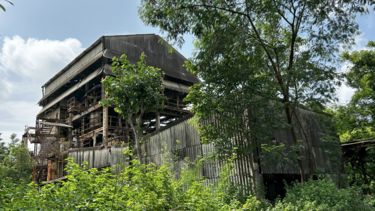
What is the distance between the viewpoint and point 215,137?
1101cm

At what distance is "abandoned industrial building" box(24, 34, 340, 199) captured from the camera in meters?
14.5

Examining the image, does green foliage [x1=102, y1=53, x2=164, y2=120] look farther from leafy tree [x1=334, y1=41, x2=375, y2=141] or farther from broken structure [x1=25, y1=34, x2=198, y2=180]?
leafy tree [x1=334, y1=41, x2=375, y2=141]

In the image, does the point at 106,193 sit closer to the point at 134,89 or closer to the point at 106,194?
the point at 106,194

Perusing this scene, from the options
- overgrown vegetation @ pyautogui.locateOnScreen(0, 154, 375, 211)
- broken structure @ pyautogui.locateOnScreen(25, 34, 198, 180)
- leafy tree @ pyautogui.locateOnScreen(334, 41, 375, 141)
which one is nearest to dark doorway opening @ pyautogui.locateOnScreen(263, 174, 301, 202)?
leafy tree @ pyautogui.locateOnScreen(334, 41, 375, 141)

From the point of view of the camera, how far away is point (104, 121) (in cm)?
2219

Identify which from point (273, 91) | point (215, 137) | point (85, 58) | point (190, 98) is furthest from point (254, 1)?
point (85, 58)

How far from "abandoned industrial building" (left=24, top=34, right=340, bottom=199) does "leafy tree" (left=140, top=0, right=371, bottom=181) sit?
262 cm

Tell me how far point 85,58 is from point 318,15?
1964cm

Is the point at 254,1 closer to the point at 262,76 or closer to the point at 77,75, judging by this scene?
the point at 262,76

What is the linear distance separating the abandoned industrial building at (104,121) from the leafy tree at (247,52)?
2.62 m

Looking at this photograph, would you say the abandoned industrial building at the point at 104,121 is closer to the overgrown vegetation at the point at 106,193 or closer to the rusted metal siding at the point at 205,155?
the rusted metal siding at the point at 205,155

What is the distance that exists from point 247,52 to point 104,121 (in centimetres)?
1400

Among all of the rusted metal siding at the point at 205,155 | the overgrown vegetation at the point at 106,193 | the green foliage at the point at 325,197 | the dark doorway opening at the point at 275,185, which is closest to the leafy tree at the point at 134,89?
the rusted metal siding at the point at 205,155

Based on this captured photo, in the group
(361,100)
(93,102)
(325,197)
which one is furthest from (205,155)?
(93,102)
